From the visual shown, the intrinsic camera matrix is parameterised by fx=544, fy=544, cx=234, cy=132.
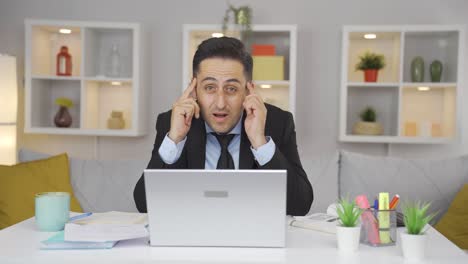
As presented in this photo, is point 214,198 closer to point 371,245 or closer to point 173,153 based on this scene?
point 371,245

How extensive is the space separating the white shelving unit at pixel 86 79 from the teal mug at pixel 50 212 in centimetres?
217

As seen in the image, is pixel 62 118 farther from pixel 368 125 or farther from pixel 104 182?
pixel 368 125

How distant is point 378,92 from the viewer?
3908mm

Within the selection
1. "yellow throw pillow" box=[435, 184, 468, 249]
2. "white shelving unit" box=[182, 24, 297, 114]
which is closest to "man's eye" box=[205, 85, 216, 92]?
"yellow throw pillow" box=[435, 184, 468, 249]

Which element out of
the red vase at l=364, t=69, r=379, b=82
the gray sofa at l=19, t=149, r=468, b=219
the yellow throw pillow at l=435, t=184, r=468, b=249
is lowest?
the yellow throw pillow at l=435, t=184, r=468, b=249

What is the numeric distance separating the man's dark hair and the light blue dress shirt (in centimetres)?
22

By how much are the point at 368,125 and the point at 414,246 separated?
2.50 m

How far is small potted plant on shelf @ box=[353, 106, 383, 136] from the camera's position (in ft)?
12.1

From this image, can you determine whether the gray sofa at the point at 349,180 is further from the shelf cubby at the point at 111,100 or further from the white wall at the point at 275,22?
the shelf cubby at the point at 111,100

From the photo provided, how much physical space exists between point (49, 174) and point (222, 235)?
1998mm

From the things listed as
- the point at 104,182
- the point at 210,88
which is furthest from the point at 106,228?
the point at 104,182

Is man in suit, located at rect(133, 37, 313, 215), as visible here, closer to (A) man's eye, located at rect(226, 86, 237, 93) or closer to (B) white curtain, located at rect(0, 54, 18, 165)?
(A) man's eye, located at rect(226, 86, 237, 93)

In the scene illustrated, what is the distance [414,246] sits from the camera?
126 cm

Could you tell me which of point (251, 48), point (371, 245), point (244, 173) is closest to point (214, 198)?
point (244, 173)
